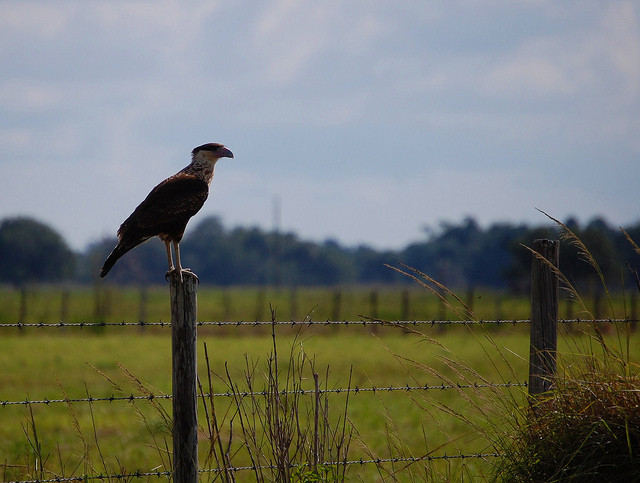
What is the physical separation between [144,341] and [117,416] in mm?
12727

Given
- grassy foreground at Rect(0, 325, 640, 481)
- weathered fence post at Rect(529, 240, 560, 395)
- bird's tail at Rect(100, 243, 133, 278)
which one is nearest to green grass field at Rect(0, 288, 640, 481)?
grassy foreground at Rect(0, 325, 640, 481)

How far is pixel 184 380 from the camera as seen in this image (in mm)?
3664

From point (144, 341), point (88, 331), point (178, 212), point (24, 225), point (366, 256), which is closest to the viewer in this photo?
point (178, 212)

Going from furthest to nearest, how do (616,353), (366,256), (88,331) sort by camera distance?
(366,256) < (88,331) < (616,353)

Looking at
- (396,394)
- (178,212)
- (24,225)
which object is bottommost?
(396,394)

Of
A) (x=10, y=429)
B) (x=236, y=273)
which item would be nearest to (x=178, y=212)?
(x=10, y=429)

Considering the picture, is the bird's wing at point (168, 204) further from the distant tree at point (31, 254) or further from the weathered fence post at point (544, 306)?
the distant tree at point (31, 254)

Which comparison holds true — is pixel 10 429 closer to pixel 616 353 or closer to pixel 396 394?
pixel 396 394

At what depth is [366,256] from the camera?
132875mm

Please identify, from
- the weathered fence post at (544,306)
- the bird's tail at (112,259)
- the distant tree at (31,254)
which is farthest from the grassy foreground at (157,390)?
the distant tree at (31,254)

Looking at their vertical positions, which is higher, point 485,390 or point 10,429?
point 485,390

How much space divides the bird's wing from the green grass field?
3.55 ft

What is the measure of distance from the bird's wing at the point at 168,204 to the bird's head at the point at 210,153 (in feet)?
0.95

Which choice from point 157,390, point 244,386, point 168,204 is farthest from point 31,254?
point 157,390
